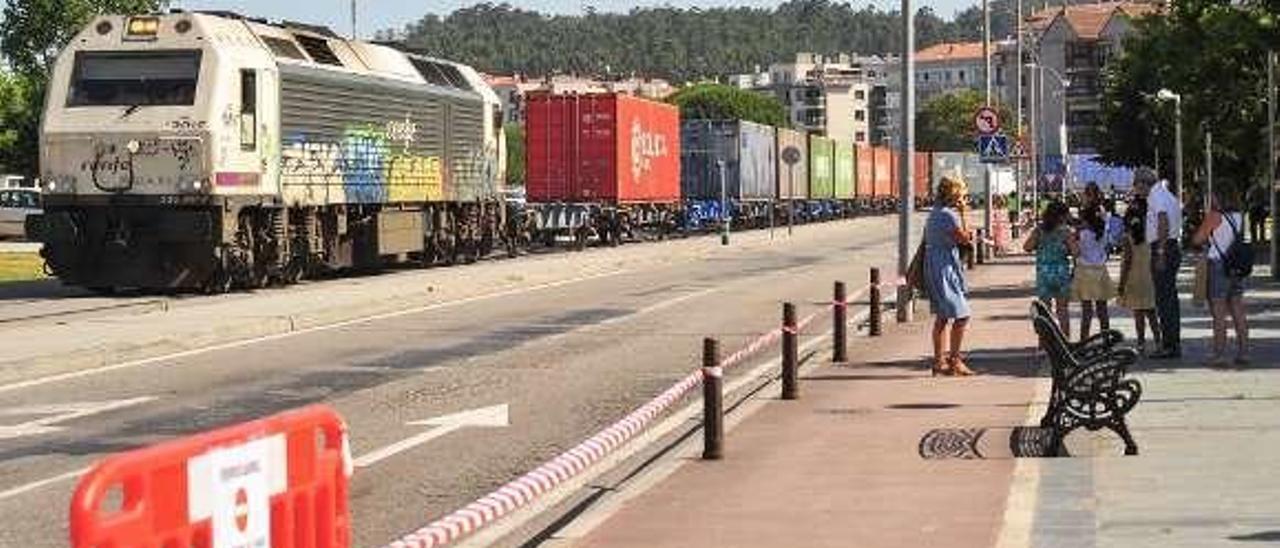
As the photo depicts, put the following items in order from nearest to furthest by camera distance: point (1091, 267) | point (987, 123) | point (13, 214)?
point (1091, 267) → point (987, 123) → point (13, 214)

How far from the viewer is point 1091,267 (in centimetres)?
1858

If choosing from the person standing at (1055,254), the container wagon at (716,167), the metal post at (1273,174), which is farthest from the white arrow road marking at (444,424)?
the container wagon at (716,167)

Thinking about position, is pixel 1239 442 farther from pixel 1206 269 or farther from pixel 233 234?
pixel 233 234

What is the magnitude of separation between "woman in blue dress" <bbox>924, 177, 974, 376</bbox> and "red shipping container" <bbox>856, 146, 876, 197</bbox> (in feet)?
264

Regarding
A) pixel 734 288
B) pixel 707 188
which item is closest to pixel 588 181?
pixel 707 188

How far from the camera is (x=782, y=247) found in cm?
5266

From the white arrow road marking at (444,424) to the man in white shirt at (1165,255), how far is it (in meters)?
5.99

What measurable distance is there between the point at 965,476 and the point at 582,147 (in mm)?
41778

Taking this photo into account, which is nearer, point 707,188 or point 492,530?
point 492,530

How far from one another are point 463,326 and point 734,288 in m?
9.58

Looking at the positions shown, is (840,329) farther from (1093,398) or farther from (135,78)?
(135,78)

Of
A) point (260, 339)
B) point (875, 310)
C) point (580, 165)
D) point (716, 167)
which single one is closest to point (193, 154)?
point (260, 339)

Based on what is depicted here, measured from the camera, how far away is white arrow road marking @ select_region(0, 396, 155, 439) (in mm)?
13484

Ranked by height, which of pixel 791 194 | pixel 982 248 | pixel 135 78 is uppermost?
pixel 135 78
